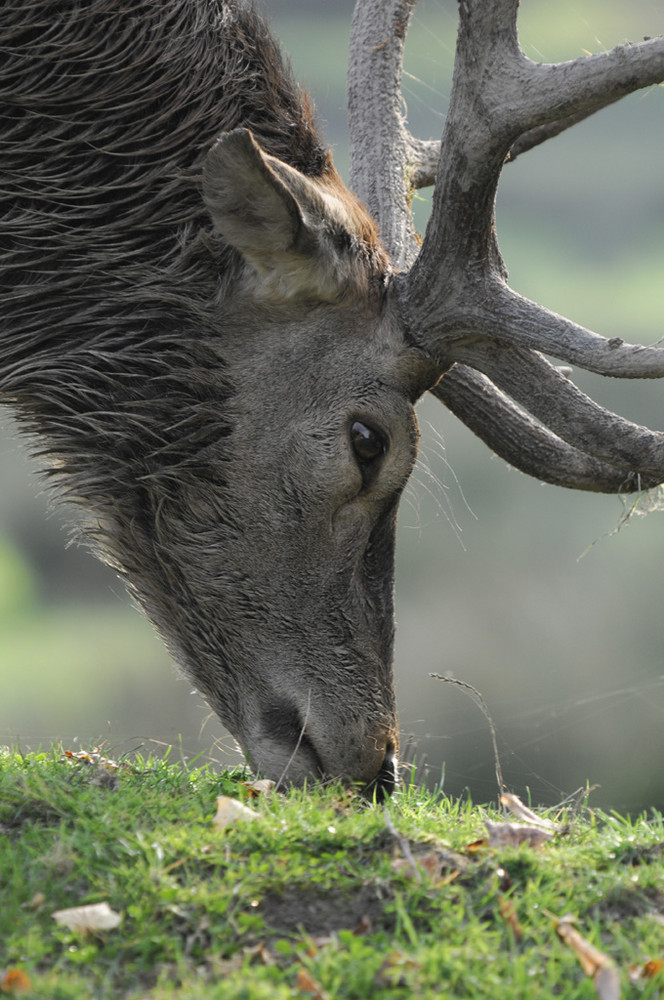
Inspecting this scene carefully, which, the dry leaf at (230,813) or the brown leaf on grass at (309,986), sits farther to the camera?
the dry leaf at (230,813)

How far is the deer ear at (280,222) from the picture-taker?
3062mm

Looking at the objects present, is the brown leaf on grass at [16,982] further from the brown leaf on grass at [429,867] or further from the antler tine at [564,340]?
the antler tine at [564,340]

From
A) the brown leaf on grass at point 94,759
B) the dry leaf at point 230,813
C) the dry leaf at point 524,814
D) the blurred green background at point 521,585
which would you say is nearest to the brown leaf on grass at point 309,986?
the dry leaf at point 230,813

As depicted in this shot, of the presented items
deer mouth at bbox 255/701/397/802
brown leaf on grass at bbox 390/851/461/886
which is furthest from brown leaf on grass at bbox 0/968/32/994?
deer mouth at bbox 255/701/397/802

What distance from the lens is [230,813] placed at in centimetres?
262

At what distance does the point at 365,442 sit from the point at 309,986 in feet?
6.26

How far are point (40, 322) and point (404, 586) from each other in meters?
10.9

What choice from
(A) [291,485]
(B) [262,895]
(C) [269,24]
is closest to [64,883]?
(B) [262,895]

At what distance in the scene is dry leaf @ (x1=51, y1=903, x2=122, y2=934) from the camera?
2.08 m

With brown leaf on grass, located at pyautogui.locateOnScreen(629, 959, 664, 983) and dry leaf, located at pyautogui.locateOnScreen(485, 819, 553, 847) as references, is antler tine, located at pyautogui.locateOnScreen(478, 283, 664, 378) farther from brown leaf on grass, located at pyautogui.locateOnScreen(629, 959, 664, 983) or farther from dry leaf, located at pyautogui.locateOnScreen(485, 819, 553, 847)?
brown leaf on grass, located at pyautogui.locateOnScreen(629, 959, 664, 983)

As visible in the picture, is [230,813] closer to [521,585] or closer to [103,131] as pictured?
[103,131]

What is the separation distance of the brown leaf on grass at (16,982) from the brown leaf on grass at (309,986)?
1.56 feet

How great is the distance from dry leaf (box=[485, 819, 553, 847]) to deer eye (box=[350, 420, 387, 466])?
4.14 ft

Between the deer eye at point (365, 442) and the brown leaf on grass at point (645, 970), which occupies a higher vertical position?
the deer eye at point (365, 442)
